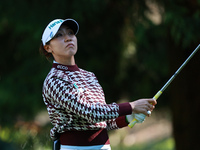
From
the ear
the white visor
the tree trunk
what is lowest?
the tree trunk

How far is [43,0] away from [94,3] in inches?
34.1

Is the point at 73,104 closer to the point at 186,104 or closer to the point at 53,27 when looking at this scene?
the point at 53,27

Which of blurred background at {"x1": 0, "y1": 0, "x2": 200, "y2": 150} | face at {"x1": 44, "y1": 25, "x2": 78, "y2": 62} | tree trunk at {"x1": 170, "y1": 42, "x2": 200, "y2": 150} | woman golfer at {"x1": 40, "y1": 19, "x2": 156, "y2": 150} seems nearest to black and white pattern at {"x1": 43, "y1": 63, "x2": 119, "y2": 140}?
woman golfer at {"x1": 40, "y1": 19, "x2": 156, "y2": 150}

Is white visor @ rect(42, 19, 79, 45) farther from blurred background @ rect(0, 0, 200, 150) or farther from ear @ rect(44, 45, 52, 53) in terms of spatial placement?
blurred background @ rect(0, 0, 200, 150)

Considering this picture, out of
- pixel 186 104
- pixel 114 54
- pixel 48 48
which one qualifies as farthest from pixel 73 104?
pixel 114 54

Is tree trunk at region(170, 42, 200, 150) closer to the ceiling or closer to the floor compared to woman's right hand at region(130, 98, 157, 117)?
closer to the floor

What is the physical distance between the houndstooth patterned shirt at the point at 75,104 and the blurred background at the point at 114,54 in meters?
2.09

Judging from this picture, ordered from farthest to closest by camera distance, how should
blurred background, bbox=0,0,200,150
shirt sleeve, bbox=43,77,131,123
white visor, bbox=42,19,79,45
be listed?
blurred background, bbox=0,0,200,150 < white visor, bbox=42,19,79,45 < shirt sleeve, bbox=43,77,131,123

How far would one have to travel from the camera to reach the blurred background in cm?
516

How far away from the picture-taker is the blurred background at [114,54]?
203 inches

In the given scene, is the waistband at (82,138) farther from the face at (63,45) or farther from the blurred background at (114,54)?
the blurred background at (114,54)

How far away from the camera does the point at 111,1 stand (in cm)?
576

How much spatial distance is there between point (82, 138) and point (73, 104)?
265 mm

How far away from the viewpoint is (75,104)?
253 centimetres
